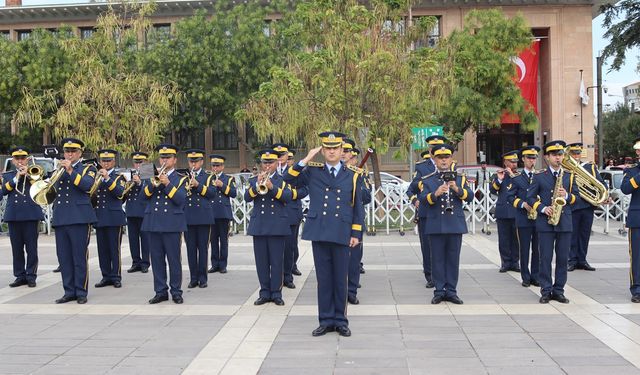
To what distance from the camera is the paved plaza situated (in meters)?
5.66

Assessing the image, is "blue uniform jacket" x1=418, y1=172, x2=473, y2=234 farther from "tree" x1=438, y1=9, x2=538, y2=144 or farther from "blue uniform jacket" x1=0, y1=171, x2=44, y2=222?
"tree" x1=438, y1=9, x2=538, y2=144

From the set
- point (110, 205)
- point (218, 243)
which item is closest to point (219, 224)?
point (218, 243)

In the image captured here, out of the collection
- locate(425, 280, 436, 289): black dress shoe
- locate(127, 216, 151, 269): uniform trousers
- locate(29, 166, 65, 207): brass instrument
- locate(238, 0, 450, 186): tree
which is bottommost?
locate(425, 280, 436, 289): black dress shoe

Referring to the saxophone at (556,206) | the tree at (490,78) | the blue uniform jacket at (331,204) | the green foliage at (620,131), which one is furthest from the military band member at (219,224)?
the green foliage at (620,131)

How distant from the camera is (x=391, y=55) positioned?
58.2 ft

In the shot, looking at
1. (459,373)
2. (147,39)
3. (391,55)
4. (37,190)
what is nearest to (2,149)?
(147,39)

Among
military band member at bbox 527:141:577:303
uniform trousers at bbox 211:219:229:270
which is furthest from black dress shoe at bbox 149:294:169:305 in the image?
military band member at bbox 527:141:577:303

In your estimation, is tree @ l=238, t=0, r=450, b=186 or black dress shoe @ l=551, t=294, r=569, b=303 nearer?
black dress shoe @ l=551, t=294, r=569, b=303

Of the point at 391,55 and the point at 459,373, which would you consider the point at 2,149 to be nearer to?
the point at 391,55

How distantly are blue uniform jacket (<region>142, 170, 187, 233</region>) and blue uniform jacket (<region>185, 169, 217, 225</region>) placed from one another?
4.30ft

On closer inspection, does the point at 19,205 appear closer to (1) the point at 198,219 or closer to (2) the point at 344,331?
(1) the point at 198,219

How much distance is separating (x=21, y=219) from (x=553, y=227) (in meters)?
7.60

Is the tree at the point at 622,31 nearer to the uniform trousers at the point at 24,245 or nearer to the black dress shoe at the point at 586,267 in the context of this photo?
the black dress shoe at the point at 586,267

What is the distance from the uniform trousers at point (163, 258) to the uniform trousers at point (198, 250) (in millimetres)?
1237
